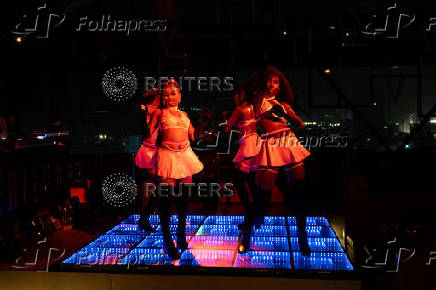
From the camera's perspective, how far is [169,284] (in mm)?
3170

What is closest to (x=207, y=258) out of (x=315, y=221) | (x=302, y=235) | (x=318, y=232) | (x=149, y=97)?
(x=302, y=235)

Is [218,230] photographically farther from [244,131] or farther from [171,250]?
[244,131]

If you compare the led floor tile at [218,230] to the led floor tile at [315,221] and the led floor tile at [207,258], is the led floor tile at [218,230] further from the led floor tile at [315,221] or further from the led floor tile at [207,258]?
the led floor tile at [315,221]

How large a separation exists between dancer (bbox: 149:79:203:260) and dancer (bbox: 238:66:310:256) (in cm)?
71

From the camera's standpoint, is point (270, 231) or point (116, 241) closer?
point (116, 241)

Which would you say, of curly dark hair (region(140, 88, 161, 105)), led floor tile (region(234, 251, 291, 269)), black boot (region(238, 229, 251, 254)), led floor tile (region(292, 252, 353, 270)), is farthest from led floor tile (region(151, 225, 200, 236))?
curly dark hair (region(140, 88, 161, 105))

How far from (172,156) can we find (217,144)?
292 centimetres

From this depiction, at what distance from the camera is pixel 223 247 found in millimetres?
3914

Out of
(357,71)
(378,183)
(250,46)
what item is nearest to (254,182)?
(250,46)

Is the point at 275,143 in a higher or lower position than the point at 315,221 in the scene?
higher

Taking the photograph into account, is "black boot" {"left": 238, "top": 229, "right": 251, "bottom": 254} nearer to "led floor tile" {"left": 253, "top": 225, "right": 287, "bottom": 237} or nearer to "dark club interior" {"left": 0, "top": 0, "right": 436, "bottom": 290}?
"dark club interior" {"left": 0, "top": 0, "right": 436, "bottom": 290}

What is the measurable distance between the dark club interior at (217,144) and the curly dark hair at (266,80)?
21 millimetres

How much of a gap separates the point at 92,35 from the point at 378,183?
6.28m

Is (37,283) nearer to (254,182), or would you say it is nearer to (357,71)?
(254,182)
